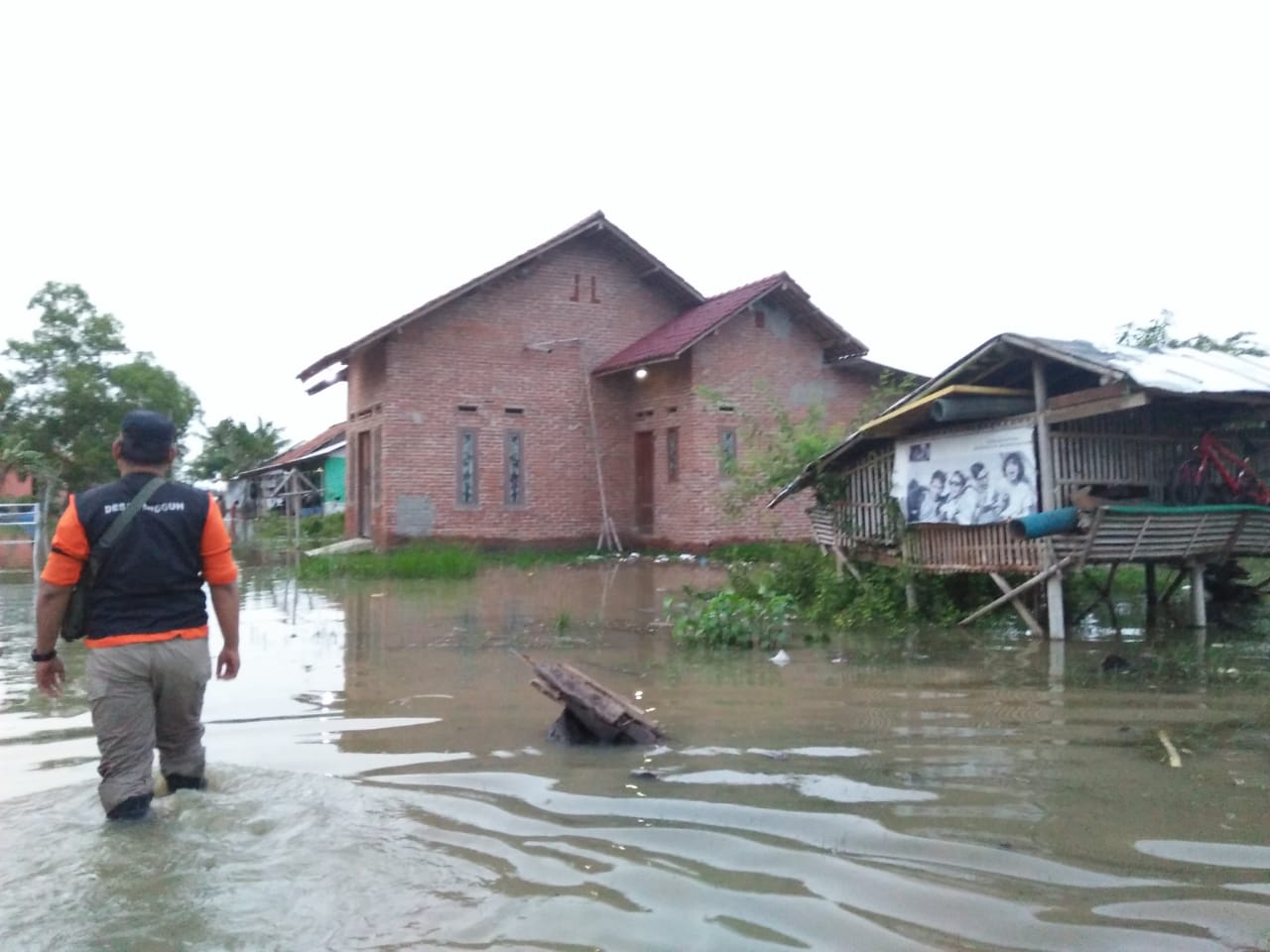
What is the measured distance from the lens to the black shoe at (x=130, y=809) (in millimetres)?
4906

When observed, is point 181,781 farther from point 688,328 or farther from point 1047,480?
point 688,328

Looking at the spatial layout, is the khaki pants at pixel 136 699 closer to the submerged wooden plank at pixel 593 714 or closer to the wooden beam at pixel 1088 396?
the submerged wooden plank at pixel 593 714

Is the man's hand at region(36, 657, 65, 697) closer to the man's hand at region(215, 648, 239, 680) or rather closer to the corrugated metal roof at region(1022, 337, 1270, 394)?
the man's hand at region(215, 648, 239, 680)

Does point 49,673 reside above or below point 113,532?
below

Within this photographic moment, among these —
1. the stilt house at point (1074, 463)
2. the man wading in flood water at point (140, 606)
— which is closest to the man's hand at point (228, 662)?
the man wading in flood water at point (140, 606)

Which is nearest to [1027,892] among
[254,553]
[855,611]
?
[855,611]

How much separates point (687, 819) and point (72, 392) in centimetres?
3602

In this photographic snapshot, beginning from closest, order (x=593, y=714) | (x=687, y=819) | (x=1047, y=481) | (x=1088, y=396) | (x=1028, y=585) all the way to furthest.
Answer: (x=687, y=819) → (x=593, y=714) → (x=1088, y=396) → (x=1028, y=585) → (x=1047, y=481)

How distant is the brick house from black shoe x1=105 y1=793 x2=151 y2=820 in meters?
18.1

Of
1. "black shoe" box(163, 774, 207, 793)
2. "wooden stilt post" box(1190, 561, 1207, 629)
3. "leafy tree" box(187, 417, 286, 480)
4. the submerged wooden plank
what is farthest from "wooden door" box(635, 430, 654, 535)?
"leafy tree" box(187, 417, 286, 480)

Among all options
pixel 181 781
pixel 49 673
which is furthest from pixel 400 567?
pixel 49 673

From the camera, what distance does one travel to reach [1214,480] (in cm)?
1156

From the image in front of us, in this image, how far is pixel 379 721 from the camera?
7.35 meters

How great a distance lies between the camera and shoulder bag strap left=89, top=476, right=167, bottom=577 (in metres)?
4.93
